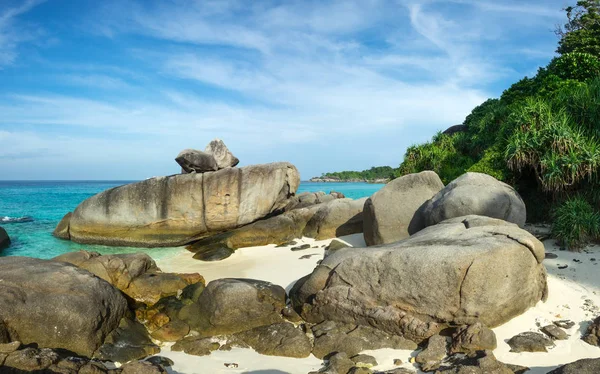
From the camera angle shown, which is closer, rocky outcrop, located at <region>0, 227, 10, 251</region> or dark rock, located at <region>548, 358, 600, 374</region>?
dark rock, located at <region>548, 358, 600, 374</region>

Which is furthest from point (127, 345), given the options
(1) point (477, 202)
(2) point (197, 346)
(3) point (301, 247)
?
(1) point (477, 202)

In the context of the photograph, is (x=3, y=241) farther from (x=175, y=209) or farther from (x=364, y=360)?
(x=364, y=360)

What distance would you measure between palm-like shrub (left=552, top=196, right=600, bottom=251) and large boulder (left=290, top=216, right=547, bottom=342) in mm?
3112

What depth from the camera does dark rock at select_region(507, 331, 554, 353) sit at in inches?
248

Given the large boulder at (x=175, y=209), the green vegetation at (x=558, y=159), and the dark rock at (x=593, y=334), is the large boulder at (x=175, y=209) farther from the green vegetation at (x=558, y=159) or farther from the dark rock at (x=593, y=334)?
the dark rock at (x=593, y=334)

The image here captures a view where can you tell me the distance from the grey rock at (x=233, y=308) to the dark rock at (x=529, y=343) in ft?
13.0

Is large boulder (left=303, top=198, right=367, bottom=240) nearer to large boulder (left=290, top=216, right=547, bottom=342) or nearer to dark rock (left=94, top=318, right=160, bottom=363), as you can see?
large boulder (left=290, top=216, right=547, bottom=342)

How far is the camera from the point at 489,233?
26.8ft

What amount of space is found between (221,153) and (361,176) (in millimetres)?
102440

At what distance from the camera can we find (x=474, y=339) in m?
6.31

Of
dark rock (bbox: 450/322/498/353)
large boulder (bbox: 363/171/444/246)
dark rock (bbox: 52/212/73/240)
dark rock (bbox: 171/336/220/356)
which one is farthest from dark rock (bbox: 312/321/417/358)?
dark rock (bbox: 52/212/73/240)

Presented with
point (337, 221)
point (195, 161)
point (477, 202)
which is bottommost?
Result: point (337, 221)

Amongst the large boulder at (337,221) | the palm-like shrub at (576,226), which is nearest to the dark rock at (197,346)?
the palm-like shrub at (576,226)

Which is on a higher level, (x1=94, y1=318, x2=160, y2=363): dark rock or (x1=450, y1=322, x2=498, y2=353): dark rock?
(x1=450, y1=322, x2=498, y2=353): dark rock
